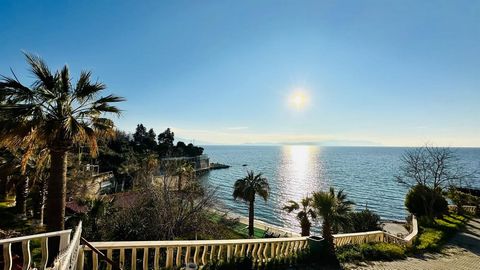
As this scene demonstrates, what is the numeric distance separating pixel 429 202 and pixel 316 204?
61.9ft

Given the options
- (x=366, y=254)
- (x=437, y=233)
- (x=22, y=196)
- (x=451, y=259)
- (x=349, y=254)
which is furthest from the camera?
(x=22, y=196)

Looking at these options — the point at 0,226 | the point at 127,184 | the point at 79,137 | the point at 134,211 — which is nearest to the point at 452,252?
the point at 134,211

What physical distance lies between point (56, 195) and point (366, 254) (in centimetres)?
978

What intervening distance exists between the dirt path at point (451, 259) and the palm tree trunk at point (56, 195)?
26.8ft

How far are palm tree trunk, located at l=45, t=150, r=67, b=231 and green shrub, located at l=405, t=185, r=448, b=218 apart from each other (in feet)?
80.8

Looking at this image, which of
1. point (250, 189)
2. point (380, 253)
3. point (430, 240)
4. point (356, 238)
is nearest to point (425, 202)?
point (430, 240)

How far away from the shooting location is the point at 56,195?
23.7 feet

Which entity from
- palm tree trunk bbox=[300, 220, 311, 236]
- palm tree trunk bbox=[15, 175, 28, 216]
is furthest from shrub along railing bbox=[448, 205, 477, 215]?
palm tree trunk bbox=[15, 175, 28, 216]

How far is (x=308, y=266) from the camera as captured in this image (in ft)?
25.0

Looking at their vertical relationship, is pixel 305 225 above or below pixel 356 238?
below

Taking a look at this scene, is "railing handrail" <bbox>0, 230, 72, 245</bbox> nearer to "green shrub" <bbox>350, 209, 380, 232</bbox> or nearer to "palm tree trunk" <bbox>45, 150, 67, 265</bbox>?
"palm tree trunk" <bbox>45, 150, 67, 265</bbox>

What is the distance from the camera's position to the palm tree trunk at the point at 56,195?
7.15 metres

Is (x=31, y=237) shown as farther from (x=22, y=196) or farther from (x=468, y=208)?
(x=468, y=208)

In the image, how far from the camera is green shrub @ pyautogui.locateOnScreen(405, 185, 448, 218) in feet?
73.4
